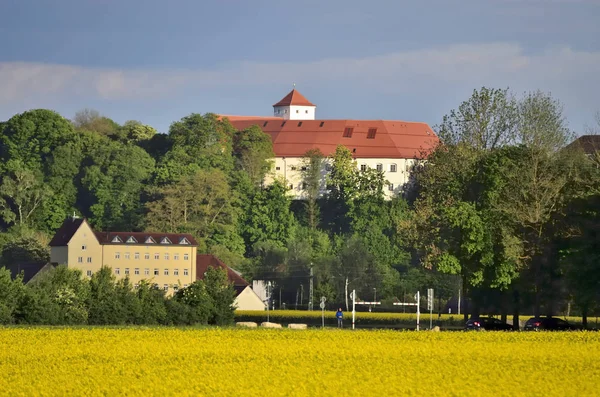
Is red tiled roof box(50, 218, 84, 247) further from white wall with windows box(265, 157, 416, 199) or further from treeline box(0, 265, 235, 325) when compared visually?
treeline box(0, 265, 235, 325)

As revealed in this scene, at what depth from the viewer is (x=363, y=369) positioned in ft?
132

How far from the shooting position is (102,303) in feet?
244

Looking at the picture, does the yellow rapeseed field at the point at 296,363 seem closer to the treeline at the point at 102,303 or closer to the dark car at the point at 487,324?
the treeline at the point at 102,303

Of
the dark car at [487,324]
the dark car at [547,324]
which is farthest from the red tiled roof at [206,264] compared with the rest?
the dark car at [547,324]

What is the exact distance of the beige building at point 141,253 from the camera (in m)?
148

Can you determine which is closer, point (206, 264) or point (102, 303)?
point (102, 303)

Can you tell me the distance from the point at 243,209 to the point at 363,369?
135 metres

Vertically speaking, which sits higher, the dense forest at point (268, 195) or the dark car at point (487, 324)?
the dense forest at point (268, 195)

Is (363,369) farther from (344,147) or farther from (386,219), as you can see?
(344,147)

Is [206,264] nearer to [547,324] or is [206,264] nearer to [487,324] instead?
[487,324]

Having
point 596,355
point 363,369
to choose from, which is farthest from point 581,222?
point 363,369

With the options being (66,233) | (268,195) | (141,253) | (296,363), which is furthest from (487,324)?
(268,195)

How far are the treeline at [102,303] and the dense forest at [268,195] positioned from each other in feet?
45.6

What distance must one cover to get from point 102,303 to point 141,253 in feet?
249
